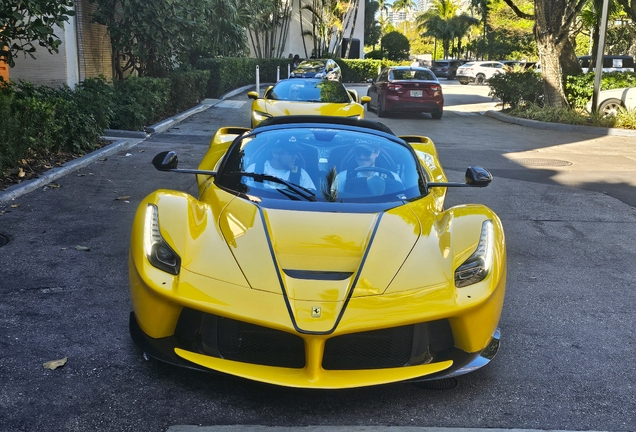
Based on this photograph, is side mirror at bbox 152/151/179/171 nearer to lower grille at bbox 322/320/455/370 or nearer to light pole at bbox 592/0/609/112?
lower grille at bbox 322/320/455/370

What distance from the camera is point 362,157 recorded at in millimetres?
4867

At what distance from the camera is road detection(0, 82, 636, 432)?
3.29 metres

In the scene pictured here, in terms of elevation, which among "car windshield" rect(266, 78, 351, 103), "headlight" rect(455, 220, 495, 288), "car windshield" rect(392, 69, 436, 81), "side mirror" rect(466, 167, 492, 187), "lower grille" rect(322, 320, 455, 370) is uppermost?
"car windshield" rect(392, 69, 436, 81)

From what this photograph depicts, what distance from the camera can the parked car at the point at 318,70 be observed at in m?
27.9

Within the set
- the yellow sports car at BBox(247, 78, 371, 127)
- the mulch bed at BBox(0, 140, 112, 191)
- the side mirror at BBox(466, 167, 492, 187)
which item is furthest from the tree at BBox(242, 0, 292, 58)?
the side mirror at BBox(466, 167, 492, 187)

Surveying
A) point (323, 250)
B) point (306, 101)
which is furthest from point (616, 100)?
point (323, 250)

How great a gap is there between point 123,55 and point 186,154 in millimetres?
6441

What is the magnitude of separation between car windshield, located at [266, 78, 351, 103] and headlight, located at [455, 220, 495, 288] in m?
9.01

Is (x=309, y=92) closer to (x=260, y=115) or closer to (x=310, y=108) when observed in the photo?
(x=310, y=108)

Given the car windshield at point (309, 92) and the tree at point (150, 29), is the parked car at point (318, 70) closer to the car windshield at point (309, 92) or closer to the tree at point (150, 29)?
the tree at point (150, 29)

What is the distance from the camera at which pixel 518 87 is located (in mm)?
20812

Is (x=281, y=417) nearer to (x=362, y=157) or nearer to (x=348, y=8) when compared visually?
(x=362, y=157)

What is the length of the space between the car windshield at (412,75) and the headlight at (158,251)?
57.7 ft

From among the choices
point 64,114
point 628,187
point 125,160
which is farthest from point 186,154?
point 628,187
